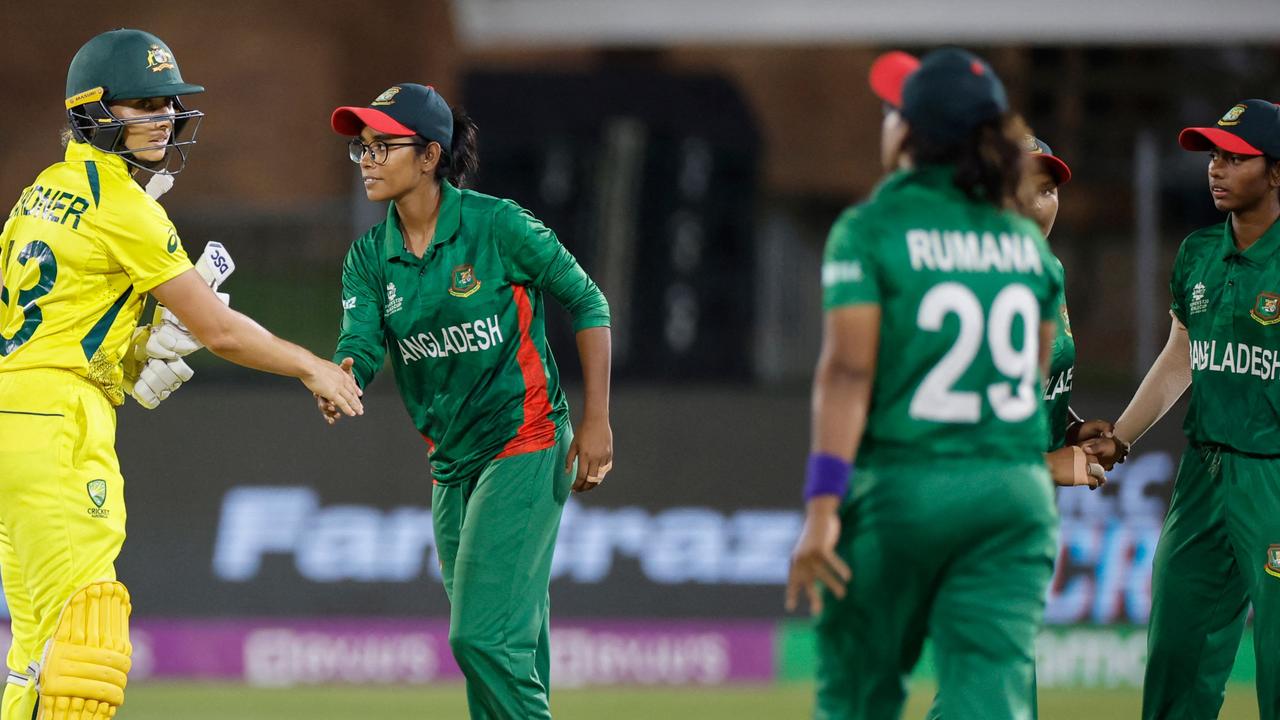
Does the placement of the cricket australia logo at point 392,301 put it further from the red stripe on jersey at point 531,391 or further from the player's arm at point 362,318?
the red stripe on jersey at point 531,391

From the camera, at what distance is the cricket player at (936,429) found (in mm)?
3656

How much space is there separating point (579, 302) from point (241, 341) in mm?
1124

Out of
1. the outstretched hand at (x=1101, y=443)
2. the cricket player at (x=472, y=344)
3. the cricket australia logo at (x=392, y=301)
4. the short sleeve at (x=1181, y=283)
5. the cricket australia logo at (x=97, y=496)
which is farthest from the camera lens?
the outstretched hand at (x=1101, y=443)

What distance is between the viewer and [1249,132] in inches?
204

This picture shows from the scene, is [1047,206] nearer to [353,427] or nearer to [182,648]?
[353,427]

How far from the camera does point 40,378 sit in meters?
4.64

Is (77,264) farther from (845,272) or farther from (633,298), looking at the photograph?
(633,298)

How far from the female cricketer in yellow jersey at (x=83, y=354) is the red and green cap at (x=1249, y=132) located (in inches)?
118

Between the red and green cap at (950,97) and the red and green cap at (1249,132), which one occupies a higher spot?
the red and green cap at (1249,132)

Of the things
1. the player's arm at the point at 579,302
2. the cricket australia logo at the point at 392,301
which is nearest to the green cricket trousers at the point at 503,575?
the player's arm at the point at 579,302

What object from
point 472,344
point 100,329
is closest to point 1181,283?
point 472,344

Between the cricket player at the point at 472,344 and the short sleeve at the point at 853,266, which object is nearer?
the short sleeve at the point at 853,266

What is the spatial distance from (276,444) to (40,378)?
4531 mm

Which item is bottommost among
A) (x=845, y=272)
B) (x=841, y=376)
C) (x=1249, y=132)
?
(x=841, y=376)
